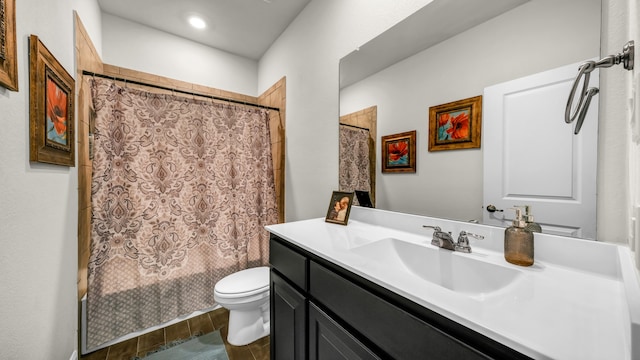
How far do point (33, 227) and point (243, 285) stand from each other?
105 centimetres

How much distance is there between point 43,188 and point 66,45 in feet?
2.66

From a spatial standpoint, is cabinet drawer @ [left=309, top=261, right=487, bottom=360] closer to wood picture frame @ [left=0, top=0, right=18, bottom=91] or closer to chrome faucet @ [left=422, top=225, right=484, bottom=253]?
chrome faucet @ [left=422, top=225, right=484, bottom=253]

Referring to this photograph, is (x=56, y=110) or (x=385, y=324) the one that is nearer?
(x=385, y=324)

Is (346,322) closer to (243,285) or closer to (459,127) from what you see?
(459,127)

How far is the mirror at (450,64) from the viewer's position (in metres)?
0.69

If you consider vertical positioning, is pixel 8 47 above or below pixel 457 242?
above

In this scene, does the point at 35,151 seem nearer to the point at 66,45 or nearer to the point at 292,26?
the point at 66,45

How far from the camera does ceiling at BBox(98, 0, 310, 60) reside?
1771mm

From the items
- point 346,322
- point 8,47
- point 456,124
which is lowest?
point 346,322

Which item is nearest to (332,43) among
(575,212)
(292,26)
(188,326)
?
(292,26)

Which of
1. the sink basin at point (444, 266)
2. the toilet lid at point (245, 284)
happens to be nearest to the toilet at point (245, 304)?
the toilet lid at point (245, 284)

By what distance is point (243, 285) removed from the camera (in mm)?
1544

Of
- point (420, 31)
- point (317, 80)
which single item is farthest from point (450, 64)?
point (317, 80)

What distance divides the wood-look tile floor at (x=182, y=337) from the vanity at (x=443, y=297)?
538 millimetres
